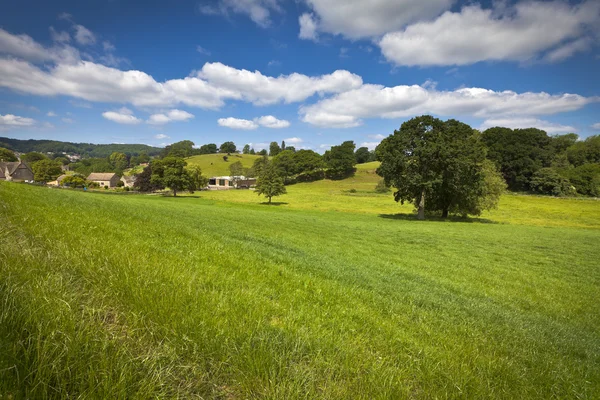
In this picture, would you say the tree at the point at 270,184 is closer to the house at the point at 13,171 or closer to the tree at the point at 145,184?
the tree at the point at 145,184

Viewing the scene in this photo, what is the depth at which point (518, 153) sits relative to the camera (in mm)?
91375

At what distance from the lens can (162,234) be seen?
29.2 feet

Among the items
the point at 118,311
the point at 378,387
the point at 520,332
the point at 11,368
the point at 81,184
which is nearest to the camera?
the point at 11,368

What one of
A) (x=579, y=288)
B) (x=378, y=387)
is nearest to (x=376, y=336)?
(x=378, y=387)

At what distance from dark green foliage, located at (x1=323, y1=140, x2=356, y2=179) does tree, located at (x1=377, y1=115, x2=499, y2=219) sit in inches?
3380

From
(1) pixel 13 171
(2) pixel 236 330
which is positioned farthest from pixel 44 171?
(2) pixel 236 330

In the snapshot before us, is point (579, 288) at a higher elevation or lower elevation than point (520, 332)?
lower

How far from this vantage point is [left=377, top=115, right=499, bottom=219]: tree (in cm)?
3631

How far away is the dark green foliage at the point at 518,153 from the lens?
89562 millimetres

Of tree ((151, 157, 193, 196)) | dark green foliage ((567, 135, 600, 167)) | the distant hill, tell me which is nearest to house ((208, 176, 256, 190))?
the distant hill

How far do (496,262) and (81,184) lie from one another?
131973mm

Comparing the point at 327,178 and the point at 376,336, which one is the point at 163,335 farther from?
the point at 327,178

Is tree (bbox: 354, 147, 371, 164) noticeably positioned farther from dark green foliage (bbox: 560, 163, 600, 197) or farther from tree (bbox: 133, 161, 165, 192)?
tree (bbox: 133, 161, 165, 192)

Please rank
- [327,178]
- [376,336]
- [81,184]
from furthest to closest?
1. [327,178]
2. [81,184]
3. [376,336]
